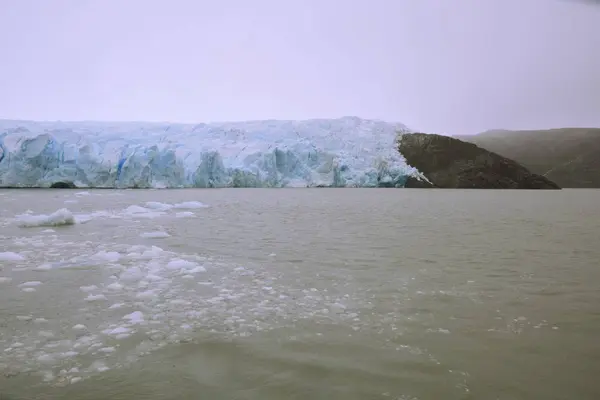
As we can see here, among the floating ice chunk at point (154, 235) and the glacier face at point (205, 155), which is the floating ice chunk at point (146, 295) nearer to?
the floating ice chunk at point (154, 235)

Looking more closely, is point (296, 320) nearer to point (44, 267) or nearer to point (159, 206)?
point (44, 267)

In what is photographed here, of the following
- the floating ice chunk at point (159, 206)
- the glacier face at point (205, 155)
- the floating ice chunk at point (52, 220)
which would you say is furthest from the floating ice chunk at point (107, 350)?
the glacier face at point (205, 155)

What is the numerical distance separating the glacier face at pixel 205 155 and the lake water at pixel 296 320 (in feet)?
39.6

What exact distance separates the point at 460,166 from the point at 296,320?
22761mm

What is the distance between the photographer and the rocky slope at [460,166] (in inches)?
872

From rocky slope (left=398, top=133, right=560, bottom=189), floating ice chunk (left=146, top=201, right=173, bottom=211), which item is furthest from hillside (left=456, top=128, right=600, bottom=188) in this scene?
floating ice chunk (left=146, top=201, right=173, bottom=211)

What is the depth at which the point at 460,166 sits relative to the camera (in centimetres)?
2339

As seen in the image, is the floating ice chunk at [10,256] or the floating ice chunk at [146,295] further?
the floating ice chunk at [10,256]

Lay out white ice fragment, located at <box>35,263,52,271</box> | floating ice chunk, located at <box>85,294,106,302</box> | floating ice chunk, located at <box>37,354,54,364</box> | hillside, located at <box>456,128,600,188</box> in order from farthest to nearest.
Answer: hillside, located at <box>456,128,600,188</box>
white ice fragment, located at <box>35,263,52,271</box>
floating ice chunk, located at <box>85,294,106,302</box>
floating ice chunk, located at <box>37,354,54,364</box>

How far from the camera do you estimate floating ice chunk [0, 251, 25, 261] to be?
12.5 feet

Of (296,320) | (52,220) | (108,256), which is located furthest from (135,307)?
(52,220)

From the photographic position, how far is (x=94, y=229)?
571 centimetres

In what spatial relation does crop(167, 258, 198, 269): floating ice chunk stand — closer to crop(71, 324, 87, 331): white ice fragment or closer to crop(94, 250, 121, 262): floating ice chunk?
crop(94, 250, 121, 262): floating ice chunk

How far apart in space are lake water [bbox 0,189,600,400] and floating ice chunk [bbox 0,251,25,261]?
0.02m
